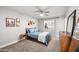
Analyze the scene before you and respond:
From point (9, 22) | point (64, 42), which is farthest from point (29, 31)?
point (64, 42)

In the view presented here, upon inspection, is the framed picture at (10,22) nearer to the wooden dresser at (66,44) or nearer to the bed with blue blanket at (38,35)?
the bed with blue blanket at (38,35)

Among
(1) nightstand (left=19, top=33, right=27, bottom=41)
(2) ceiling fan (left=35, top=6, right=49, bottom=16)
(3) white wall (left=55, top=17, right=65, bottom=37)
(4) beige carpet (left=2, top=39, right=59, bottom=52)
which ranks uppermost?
(2) ceiling fan (left=35, top=6, right=49, bottom=16)

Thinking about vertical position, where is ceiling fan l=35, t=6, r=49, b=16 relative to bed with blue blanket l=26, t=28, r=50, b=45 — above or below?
above

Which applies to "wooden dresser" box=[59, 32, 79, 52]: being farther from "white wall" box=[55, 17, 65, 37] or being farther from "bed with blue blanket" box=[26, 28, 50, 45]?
"bed with blue blanket" box=[26, 28, 50, 45]

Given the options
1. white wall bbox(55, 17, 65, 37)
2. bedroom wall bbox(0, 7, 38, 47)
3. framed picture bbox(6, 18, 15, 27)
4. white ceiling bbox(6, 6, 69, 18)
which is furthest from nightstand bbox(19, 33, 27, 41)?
white wall bbox(55, 17, 65, 37)

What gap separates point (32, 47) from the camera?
148cm

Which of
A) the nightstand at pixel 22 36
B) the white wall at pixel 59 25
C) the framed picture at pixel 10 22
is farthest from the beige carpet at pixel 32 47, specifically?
the framed picture at pixel 10 22

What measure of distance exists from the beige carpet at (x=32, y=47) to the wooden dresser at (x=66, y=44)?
0.08 meters

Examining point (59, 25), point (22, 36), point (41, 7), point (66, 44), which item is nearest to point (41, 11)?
point (41, 7)

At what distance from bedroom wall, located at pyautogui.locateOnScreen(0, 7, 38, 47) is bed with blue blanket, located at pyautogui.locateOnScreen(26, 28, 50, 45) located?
83mm

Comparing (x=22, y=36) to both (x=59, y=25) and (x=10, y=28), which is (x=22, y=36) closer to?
(x=10, y=28)

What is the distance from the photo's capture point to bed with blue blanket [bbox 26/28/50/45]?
1473 millimetres

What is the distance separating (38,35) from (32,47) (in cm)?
22
